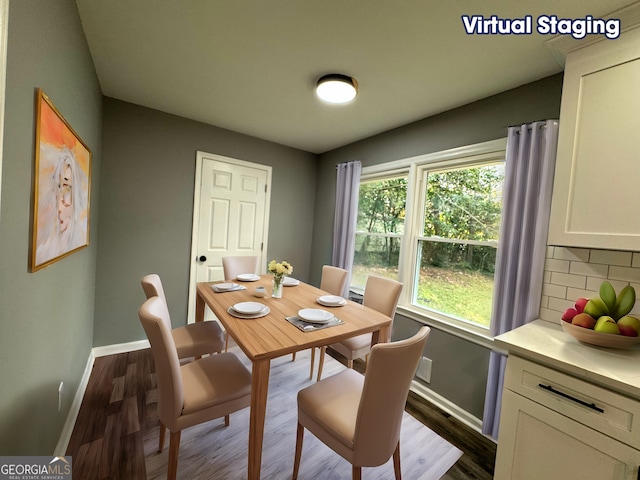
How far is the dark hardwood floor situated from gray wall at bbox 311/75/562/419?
23cm

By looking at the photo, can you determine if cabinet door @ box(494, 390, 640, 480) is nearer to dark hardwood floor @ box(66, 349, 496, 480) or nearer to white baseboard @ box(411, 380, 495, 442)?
dark hardwood floor @ box(66, 349, 496, 480)

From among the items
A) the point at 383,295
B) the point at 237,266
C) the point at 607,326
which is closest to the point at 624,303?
the point at 607,326

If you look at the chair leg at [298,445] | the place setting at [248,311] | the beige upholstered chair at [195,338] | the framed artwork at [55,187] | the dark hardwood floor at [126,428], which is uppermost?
the framed artwork at [55,187]

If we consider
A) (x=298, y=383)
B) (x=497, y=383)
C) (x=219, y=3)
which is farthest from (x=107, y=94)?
(x=497, y=383)

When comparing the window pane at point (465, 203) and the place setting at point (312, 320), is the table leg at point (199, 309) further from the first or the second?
the window pane at point (465, 203)

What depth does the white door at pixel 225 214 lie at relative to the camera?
2.91 metres

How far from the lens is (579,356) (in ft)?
3.60

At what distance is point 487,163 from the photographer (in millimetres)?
2021

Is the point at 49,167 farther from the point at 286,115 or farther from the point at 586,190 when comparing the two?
the point at 586,190

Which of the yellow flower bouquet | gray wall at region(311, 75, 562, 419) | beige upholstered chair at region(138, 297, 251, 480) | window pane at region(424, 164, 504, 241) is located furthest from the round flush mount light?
beige upholstered chair at region(138, 297, 251, 480)

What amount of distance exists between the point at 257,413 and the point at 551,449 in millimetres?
1231

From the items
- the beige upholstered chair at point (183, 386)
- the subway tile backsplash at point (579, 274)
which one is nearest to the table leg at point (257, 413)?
the beige upholstered chair at point (183, 386)

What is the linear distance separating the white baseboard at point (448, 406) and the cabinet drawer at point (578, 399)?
3.06 feet

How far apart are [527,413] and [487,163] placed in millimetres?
1663
